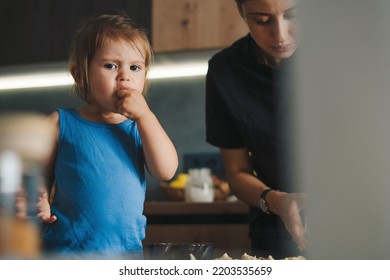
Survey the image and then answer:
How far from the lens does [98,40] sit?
91 cm

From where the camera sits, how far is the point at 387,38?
830 millimetres

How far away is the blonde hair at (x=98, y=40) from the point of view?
916mm

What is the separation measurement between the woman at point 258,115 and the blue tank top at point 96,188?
166 millimetres

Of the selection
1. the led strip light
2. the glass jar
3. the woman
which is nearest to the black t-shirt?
the woman

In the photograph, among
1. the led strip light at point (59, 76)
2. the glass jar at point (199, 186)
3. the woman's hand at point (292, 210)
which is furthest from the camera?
the glass jar at point (199, 186)

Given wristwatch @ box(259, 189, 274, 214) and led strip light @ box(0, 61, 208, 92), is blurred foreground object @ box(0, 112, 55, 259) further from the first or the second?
wristwatch @ box(259, 189, 274, 214)

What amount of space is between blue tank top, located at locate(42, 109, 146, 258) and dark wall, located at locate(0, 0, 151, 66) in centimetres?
24

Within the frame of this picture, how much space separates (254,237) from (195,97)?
0.97ft

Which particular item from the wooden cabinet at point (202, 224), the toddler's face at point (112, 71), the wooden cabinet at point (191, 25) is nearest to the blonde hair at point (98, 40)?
the toddler's face at point (112, 71)

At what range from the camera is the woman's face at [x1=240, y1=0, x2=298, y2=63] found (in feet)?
2.95

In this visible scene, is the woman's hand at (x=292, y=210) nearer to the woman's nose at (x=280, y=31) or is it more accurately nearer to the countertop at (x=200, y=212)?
the countertop at (x=200, y=212)

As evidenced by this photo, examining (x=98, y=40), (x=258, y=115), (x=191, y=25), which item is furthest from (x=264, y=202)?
(x=191, y=25)
